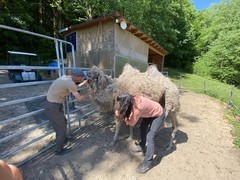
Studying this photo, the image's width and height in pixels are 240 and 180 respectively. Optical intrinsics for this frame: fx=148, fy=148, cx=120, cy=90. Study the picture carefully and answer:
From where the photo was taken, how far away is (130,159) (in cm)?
308

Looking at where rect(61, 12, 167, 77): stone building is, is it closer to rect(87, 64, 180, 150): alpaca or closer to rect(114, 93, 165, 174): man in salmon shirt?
rect(87, 64, 180, 150): alpaca

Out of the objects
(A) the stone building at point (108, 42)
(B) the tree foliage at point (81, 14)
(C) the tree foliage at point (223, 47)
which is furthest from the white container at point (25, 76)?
(C) the tree foliage at point (223, 47)

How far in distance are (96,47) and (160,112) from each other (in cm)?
550

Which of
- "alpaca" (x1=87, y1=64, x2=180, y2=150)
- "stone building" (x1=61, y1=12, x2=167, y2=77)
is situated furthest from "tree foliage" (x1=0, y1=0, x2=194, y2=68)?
"alpaca" (x1=87, y1=64, x2=180, y2=150)

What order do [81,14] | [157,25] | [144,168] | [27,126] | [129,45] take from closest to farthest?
[144,168], [27,126], [129,45], [81,14], [157,25]

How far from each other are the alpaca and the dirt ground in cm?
35

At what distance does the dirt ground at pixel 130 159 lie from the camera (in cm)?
268

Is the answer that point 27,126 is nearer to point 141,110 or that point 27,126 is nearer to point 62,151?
point 62,151

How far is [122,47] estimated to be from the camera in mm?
7066

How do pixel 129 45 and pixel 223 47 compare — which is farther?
pixel 223 47

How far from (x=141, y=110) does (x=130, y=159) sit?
4.19 feet

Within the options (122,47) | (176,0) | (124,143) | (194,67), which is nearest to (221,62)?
(194,67)

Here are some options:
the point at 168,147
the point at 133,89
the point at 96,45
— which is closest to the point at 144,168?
the point at 168,147

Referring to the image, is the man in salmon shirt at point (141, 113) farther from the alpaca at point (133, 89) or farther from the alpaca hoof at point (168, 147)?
the alpaca hoof at point (168, 147)
